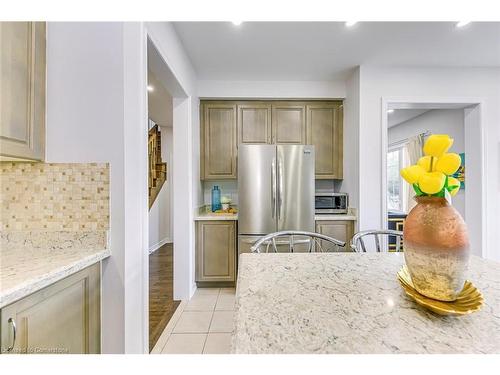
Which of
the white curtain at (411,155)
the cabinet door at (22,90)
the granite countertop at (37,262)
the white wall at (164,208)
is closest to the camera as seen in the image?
the granite countertop at (37,262)

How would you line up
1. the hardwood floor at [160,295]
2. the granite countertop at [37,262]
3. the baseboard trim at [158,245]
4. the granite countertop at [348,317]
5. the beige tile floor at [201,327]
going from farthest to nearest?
the baseboard trim at [158,245]
the hardwood floor at [160,295]
the beige tile floor at [201,327]
the granite countertop at [37,262]
the granite countertop at [348,317]

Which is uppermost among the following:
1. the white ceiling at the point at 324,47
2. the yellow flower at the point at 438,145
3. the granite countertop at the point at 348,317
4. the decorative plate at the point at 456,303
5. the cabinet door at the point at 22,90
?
the white ceiling at the point at 324,47

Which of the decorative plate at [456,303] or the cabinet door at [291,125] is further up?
the cabinet door at [291,125]

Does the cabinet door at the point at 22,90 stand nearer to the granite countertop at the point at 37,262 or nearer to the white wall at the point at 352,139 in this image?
the granite countertop at the point at 37,262

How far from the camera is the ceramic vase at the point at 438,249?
0.65 m

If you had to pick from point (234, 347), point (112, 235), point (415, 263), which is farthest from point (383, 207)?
point (234, 347)

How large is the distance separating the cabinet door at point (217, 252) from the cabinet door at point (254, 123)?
1.14m

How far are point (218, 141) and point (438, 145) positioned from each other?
3034 millimetres

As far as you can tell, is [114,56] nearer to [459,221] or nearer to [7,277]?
[7,277]

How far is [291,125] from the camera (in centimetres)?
356

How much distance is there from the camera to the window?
577cm

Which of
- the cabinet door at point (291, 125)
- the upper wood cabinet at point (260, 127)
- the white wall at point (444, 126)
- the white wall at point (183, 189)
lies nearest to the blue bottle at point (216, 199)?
the upper wood cabinet at point (260, 127)

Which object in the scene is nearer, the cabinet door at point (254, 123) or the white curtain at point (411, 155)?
the cabinet door at point (254, 123)

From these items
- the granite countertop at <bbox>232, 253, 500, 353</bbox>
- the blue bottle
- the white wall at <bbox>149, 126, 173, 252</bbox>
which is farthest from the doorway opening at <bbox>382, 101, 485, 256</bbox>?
the white wall at <bbox>149, 126, 173, 252</bbox>
